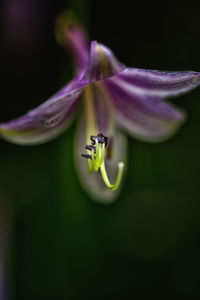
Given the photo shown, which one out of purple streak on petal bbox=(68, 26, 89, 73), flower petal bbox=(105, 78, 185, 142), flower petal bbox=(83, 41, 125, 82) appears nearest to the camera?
flower petal bbox=(83, 41, 125, 82)

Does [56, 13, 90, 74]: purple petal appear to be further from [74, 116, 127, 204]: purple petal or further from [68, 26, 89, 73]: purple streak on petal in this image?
[74, 116, 127, 204]: purple petal

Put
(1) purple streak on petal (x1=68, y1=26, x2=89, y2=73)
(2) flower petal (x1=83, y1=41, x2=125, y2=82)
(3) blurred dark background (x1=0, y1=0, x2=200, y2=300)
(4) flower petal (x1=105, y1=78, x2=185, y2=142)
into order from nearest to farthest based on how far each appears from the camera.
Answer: (2) flower petal (x1=83, y1=41, x2=125, y2=82) → (4) flower petal (x1=105, y1=78, x2=185, y2=142) → (1) purple streak on petal (x1=68, y1=26, x2=89, y2=73) → (3) blurred dark background (x1=0, y1=0, x2=200, y2=300)

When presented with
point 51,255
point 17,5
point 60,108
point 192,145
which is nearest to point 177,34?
point 192,145

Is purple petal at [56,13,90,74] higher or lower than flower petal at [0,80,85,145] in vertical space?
higher

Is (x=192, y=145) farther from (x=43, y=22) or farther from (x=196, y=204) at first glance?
(x=43, y=22)

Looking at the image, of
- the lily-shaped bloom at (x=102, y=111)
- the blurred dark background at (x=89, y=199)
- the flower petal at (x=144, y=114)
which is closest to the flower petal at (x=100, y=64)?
the lily-shaped bloom at (x=102, y=111)

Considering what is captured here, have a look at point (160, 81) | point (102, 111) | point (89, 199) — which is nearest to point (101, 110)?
point (102, 111)

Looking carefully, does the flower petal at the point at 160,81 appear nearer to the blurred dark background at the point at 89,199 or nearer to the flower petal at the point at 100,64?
the flower petal at the point at 100,64

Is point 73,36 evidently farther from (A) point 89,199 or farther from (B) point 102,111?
(A) point 89,199

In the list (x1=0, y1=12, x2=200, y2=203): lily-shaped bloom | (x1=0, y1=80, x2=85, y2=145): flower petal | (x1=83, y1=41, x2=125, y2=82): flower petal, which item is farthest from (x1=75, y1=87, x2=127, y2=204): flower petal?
(x1=83, y1=41, x2=125, y2=82): flower petal
